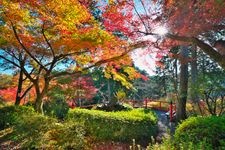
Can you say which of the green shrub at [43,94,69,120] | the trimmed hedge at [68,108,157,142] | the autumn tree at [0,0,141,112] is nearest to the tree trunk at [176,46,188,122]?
the autumn tree at [0,0,141,112]

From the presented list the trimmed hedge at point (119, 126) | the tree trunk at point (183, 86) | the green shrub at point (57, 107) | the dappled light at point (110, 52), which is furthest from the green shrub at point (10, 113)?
the tree trunk at point (183, 86)

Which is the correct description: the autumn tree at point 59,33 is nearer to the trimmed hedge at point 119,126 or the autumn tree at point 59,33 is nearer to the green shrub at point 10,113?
the green shrub at point 10,113

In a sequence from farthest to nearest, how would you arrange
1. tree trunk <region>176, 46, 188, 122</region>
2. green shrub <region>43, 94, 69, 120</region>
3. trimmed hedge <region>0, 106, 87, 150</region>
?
1. green shrub <region>43, 94, 69, 120</region>
2. tree trunk <region>176, 46, 188, 122</region>
3. trimmed hedge <region>0, 106, 87, 150</region>

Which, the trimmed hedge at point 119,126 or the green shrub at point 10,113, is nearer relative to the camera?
the trimmed hedge at point 119,126

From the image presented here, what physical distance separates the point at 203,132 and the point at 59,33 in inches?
319

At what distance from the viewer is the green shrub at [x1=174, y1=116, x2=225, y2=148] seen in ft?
20.8

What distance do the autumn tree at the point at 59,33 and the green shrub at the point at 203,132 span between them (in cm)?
535

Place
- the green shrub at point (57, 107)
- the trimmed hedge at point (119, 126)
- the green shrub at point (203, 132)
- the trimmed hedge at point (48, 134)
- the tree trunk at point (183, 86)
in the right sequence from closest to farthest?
the green shrub at point (203, 132)
the trimmed hedge at point (48, 134)
the trimmed hedge at point (119, 126)
the tree trunk at point (183, 86)
the green shrub at point (57, 107)

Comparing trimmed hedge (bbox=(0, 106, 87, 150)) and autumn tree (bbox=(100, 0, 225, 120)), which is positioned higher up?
autumn tree (bbox=(100, 0, 225, 120))

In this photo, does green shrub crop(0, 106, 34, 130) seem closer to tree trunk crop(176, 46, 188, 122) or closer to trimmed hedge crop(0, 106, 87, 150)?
trimmed hedge crop(0, 106, 87, 150)

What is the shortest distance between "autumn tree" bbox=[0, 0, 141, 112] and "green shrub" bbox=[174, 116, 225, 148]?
535cm

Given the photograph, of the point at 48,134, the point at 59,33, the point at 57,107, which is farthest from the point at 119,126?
the point at 57,107

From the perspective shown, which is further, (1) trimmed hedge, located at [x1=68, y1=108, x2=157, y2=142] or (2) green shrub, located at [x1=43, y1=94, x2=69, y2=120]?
(2) green shrub, located at [x1=43, y1=94, x2=69, y2=120]

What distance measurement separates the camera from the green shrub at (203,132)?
633 cm
